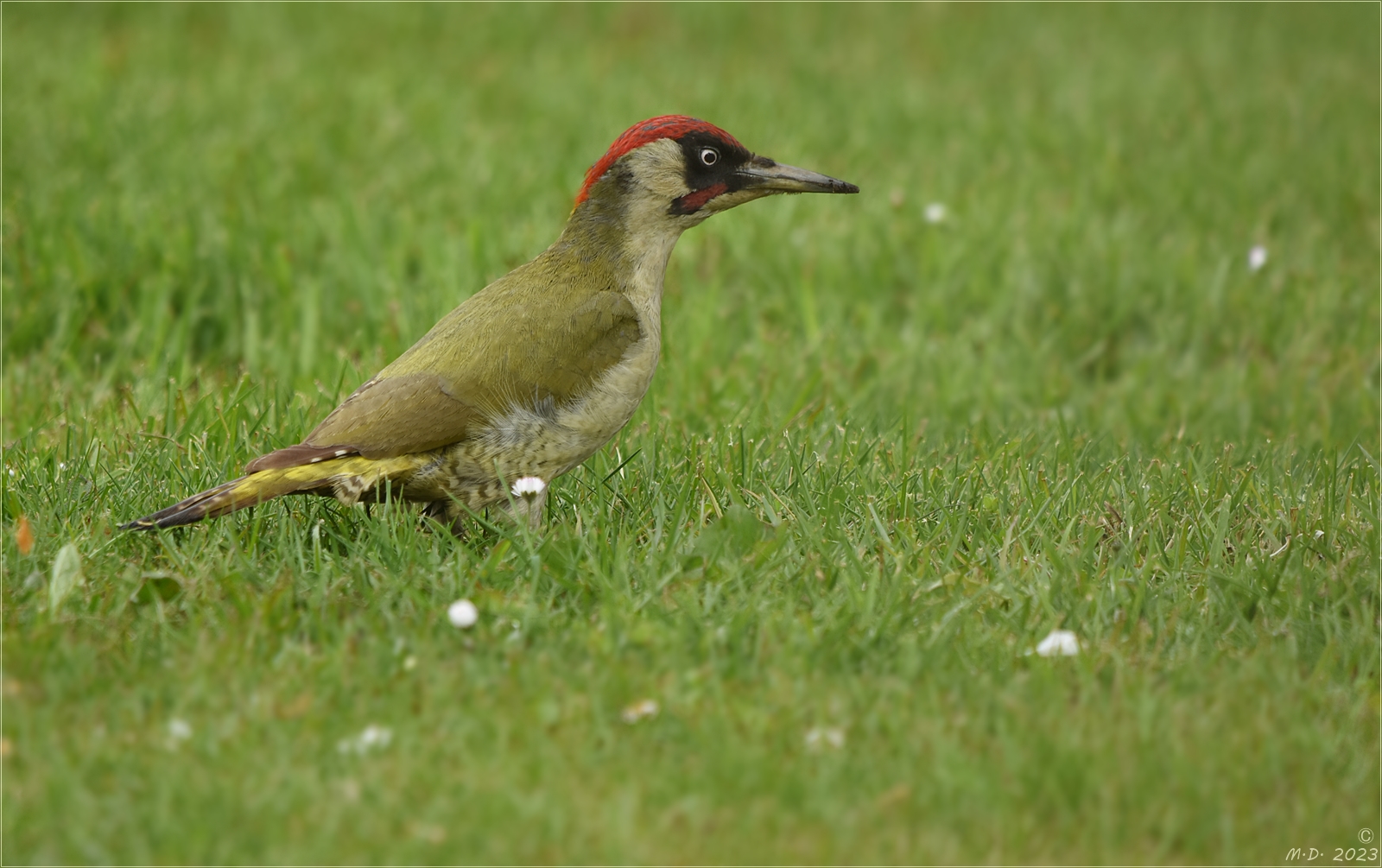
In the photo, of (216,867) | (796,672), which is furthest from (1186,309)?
(216,867)

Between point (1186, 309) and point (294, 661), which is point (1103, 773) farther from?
point (1186, 309)

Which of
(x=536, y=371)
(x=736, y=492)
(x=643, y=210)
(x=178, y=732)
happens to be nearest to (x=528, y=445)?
(x=536, y=371)

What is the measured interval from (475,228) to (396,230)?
1.84 feet

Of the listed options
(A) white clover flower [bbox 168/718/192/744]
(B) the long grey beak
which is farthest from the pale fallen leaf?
(B) the long grey beak

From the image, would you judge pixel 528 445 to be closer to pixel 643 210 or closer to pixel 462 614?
pixel 462 614

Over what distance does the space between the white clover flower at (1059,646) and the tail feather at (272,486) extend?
1678 millimetres

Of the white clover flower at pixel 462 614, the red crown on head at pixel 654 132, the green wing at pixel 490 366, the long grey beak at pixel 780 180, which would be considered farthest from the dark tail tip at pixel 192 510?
the long grey beak at pixel 780 180

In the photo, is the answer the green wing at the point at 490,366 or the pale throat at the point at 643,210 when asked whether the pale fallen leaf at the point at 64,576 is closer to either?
the green wing at the point at 490,366

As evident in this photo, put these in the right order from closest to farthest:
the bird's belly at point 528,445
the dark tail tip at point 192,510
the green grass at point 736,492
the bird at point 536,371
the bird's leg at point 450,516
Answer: the green grass at point 736,492 → the dark tail tip at point 192,510 → the bird at point 536,371 → the bird's belly at point 528,445 → the bird's leg at point 450,516

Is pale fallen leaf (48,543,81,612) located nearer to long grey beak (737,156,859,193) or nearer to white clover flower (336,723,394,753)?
white clover flower (336,723,394,753)

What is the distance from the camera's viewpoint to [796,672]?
338 cm

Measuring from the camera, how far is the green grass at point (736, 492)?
299 centimetres

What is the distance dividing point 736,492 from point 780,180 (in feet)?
3.10

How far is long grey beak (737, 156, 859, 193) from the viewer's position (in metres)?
4.48
